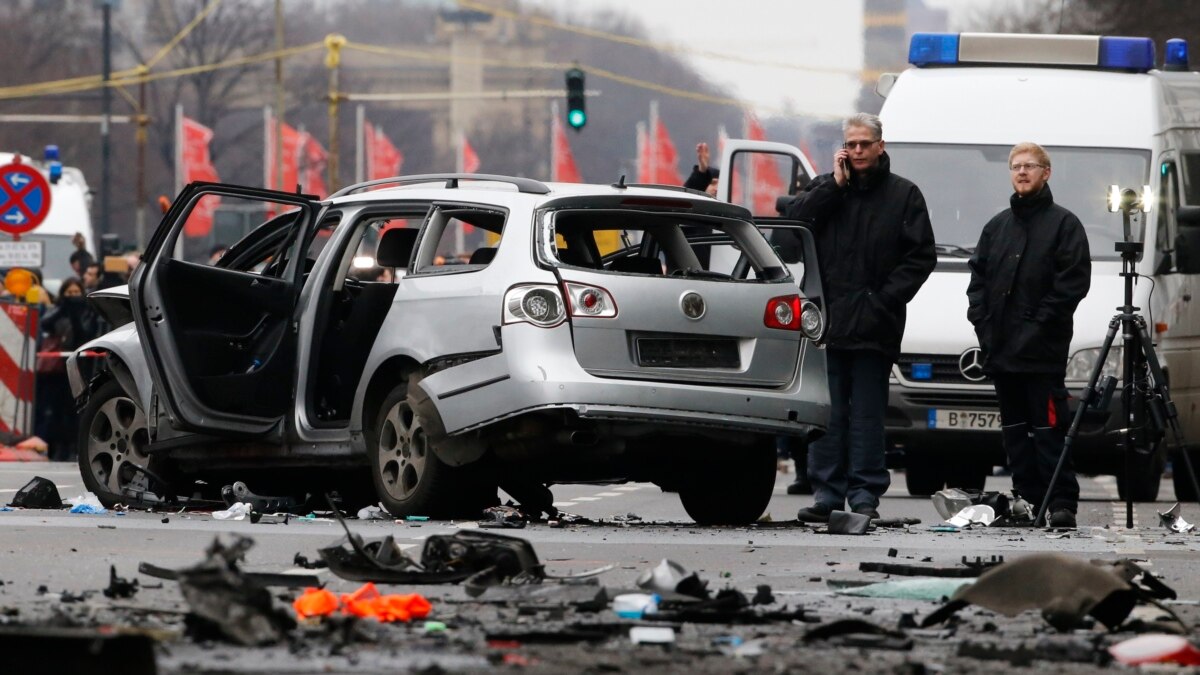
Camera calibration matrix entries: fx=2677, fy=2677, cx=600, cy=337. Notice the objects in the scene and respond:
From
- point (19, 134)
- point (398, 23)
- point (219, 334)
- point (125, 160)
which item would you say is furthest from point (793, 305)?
point (398, 23)

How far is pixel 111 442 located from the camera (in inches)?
531

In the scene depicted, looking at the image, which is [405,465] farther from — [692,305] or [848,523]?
[848,523]

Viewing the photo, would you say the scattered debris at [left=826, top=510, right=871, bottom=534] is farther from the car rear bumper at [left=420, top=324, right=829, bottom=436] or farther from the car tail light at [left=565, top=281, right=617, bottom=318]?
the car tail light at [left=565, top=281, right=617, bottom=318]

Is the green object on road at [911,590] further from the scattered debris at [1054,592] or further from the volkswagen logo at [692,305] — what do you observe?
the volkswagen logo at [692,305]

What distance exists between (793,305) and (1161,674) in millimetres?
5968

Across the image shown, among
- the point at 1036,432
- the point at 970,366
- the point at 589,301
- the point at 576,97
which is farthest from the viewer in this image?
the point at 576,97

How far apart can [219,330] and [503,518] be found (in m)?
1.66

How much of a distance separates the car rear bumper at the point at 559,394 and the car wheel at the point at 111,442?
227 centimetres

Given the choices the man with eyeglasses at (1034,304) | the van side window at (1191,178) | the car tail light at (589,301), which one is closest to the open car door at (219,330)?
the car tail light at (589,301)

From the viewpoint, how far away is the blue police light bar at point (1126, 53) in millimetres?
17203

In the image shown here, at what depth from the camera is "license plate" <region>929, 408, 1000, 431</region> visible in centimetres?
1630

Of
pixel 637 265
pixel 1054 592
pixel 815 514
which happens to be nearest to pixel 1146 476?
pixel 815 514

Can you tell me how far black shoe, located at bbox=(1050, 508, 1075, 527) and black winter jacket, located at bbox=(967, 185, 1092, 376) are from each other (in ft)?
2.25

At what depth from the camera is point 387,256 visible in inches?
486
